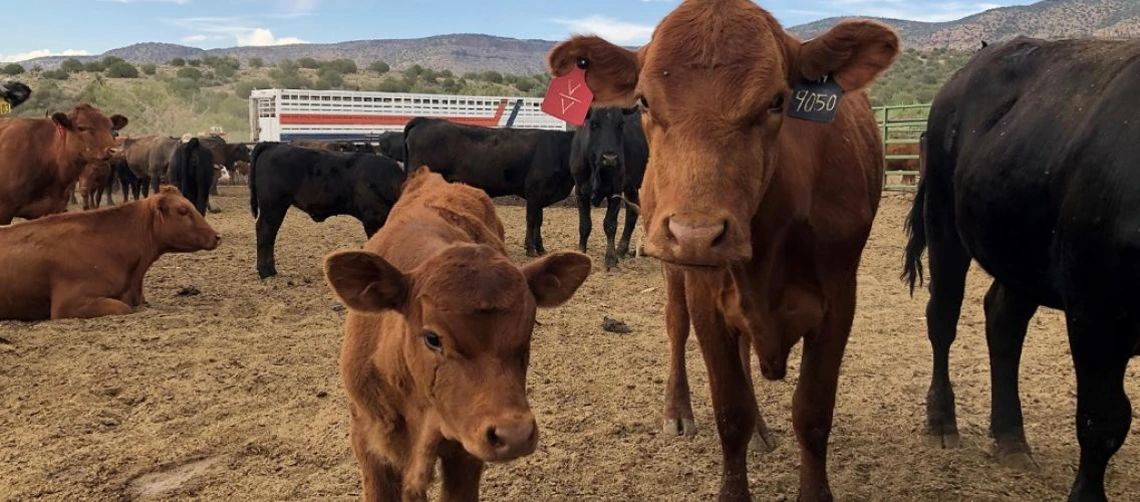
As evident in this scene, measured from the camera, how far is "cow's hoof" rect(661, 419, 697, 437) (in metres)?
4.62

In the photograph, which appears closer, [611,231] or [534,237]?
[611,231]

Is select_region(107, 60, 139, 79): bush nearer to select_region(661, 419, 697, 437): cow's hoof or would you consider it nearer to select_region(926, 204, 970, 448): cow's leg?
select_region(661, 419, 697, 437): cow's hoof

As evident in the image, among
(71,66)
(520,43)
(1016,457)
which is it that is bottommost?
(1016,457)

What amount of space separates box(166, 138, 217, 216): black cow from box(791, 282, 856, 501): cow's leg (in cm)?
1308

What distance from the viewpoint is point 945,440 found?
433 cm

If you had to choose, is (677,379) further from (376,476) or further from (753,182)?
(753,182)

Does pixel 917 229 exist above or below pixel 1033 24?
below

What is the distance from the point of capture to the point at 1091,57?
378 cm

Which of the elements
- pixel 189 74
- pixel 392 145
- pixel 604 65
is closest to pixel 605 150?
pixel 604 65

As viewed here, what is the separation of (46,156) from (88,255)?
10.9 feet

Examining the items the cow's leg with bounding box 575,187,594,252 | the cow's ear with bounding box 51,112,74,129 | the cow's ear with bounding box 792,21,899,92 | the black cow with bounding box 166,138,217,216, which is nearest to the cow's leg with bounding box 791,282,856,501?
the cow's ear with bounding box 792,21,899,92

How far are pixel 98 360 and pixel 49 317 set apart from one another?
187cm

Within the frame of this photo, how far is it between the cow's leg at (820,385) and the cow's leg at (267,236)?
743 cm

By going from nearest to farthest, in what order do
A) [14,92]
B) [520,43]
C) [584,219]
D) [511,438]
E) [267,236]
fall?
1. [511,438]
2. [267,236]
3. [584,219]
4. [14,92]
5. [520,43]
